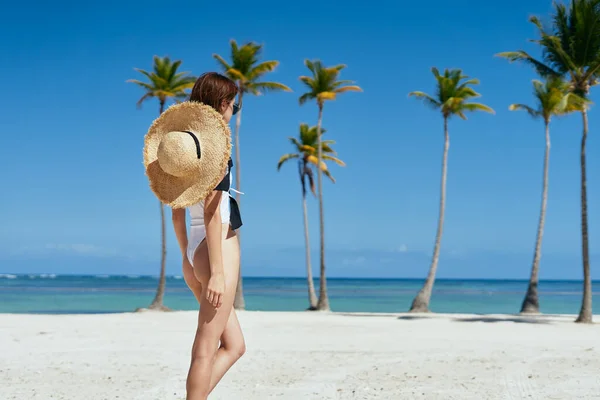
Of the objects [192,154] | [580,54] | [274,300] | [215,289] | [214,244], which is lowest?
[274,300]

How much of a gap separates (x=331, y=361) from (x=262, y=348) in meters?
2.40

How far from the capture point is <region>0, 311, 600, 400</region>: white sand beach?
23.9ft

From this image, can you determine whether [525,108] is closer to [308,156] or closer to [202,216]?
[308,156]

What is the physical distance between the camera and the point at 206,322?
3721 mm

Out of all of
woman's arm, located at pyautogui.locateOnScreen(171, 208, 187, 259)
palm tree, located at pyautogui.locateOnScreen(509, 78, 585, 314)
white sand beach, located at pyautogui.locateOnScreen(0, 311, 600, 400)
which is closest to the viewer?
woman's arm, located at pyautogui.locateOnScreen(171, 208, 187, 259)

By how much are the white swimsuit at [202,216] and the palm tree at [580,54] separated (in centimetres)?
1879

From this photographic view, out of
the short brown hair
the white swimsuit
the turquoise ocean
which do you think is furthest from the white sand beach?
the turquoise ocean

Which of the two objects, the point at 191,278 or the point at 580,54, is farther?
the point at 580,54

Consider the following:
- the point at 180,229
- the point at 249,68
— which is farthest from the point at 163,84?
the point at 180,229

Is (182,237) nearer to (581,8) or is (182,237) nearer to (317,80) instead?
(581,8)

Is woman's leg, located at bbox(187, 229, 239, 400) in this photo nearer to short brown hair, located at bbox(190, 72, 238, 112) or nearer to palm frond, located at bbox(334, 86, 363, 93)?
short brown hair, located at bbox(190, 72, 238, 112)

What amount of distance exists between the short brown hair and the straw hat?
99 mm

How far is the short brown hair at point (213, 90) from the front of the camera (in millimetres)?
3855

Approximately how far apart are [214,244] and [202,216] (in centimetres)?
25
